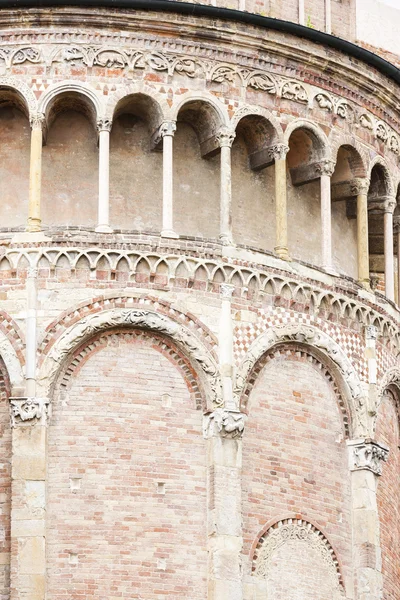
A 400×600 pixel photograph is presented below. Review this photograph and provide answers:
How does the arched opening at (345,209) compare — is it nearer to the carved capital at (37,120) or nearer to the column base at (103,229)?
the column base at (103,229)

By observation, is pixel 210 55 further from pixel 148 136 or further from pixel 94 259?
pixel 94 259

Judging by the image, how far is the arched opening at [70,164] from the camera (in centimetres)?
3044

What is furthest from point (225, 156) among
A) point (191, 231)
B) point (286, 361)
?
point (286, 361)

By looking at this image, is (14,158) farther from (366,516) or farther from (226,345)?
(366,516)

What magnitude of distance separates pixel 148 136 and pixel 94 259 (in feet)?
8.40

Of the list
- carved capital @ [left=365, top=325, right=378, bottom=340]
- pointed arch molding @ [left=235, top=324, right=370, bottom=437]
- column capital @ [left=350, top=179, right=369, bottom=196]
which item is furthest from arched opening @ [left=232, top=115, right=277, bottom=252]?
carved capital @ [left=365, top=325, right=378, bottom=340]

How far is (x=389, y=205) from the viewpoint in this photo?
32.9 m

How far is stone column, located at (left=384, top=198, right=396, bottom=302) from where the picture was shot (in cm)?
3253

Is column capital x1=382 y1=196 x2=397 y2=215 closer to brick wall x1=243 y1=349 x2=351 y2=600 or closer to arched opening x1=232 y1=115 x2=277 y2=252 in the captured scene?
arched opening x1=232 y1=115 x2=277 y2=252

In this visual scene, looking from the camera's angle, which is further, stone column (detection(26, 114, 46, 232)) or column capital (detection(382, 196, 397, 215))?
column capital (detection(382, 196, 397, 215))

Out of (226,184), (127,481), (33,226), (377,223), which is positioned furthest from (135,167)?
(127,481)

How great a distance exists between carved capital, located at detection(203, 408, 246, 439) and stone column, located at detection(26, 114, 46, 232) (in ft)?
12.4

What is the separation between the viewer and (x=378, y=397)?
31250 millimetres

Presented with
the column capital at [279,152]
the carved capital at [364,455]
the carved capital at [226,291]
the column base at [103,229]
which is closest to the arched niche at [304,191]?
the column capital at [279,152]
